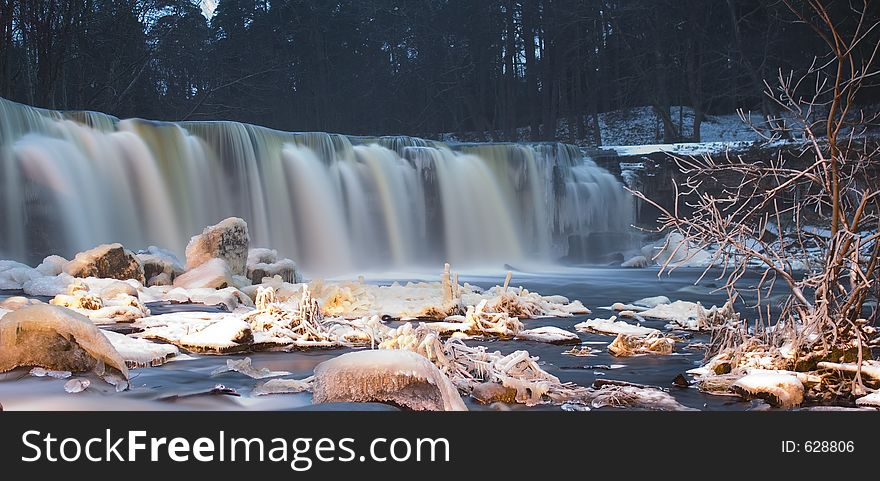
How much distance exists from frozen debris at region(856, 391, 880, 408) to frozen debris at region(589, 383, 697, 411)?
2.99ft

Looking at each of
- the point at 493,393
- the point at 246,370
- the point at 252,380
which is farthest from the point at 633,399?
the point at 246,370

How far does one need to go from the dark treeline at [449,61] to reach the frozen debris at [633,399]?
27.8 m

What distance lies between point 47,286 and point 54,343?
4.78m

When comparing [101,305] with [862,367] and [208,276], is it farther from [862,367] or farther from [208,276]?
[862,367]

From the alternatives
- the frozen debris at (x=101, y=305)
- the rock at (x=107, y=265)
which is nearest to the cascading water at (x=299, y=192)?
the rock at (x=107, y=265)

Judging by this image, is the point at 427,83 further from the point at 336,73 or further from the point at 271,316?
the point at 271,316

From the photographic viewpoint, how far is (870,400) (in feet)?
14.6

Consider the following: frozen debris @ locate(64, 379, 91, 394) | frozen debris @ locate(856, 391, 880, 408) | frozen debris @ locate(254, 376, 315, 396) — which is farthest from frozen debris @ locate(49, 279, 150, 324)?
frozen debris @ locate(856, 391, 880, 408)

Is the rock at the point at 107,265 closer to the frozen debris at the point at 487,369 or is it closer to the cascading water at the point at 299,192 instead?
the cascading water at the point at 299,192

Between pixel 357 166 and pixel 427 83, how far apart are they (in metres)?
20.6

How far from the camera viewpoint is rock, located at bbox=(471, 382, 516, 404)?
15.0ft

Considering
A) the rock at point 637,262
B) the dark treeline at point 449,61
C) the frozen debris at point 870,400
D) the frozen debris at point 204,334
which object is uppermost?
the dark treeline at point 449,61

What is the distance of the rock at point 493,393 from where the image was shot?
15.0 feet
